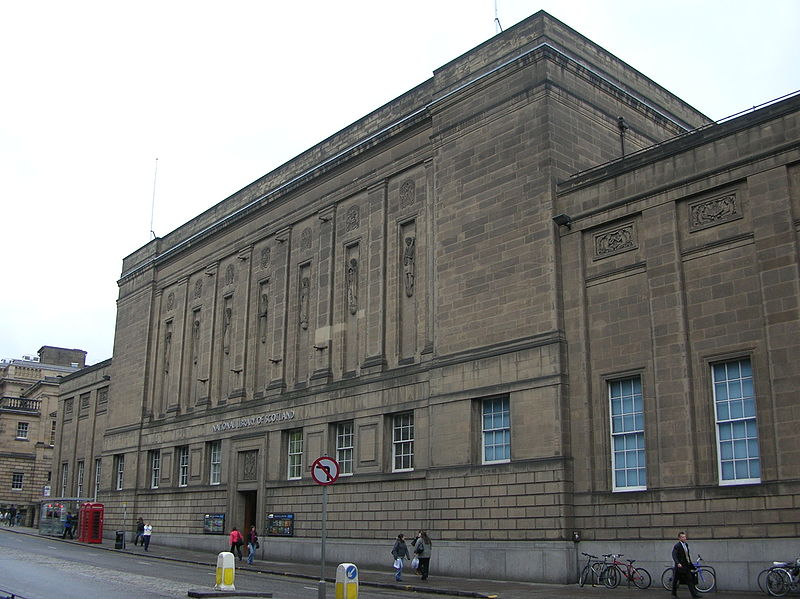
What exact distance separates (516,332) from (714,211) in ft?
23.7

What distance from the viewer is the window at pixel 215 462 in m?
42.9

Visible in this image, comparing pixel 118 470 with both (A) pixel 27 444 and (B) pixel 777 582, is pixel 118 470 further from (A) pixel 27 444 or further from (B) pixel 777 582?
(B) pixel 777 582

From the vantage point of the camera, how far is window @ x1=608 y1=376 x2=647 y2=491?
24.7m

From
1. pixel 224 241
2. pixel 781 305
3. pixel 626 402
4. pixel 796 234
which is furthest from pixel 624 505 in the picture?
pixel 224 241

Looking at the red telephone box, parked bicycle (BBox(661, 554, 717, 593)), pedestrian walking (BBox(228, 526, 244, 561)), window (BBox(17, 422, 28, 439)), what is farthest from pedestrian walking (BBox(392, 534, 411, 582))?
window (BBox(17, 422, 28, 439))

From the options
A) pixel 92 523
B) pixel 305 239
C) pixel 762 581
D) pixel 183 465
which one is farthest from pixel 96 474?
pixel 762 581

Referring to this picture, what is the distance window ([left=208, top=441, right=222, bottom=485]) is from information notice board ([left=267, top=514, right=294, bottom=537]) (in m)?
5.63

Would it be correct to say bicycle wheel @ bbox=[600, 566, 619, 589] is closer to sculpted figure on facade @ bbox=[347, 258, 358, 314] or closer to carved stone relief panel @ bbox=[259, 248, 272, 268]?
sculpted figure on facade @ bbox=[347, 258, 358, 314]

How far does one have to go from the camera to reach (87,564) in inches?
1230

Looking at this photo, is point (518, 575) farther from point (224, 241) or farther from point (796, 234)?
point (224, 241)

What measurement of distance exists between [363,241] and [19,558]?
58.6ft

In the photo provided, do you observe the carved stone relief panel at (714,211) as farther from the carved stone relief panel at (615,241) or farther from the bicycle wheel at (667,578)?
the bicycle wheel at (667,578)

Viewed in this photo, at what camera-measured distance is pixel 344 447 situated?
3531 centimetres

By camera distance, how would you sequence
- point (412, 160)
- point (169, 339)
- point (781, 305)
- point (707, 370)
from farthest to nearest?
point (169, 339) < point (412, 160) < point (707, 370) < point (781, 305)
